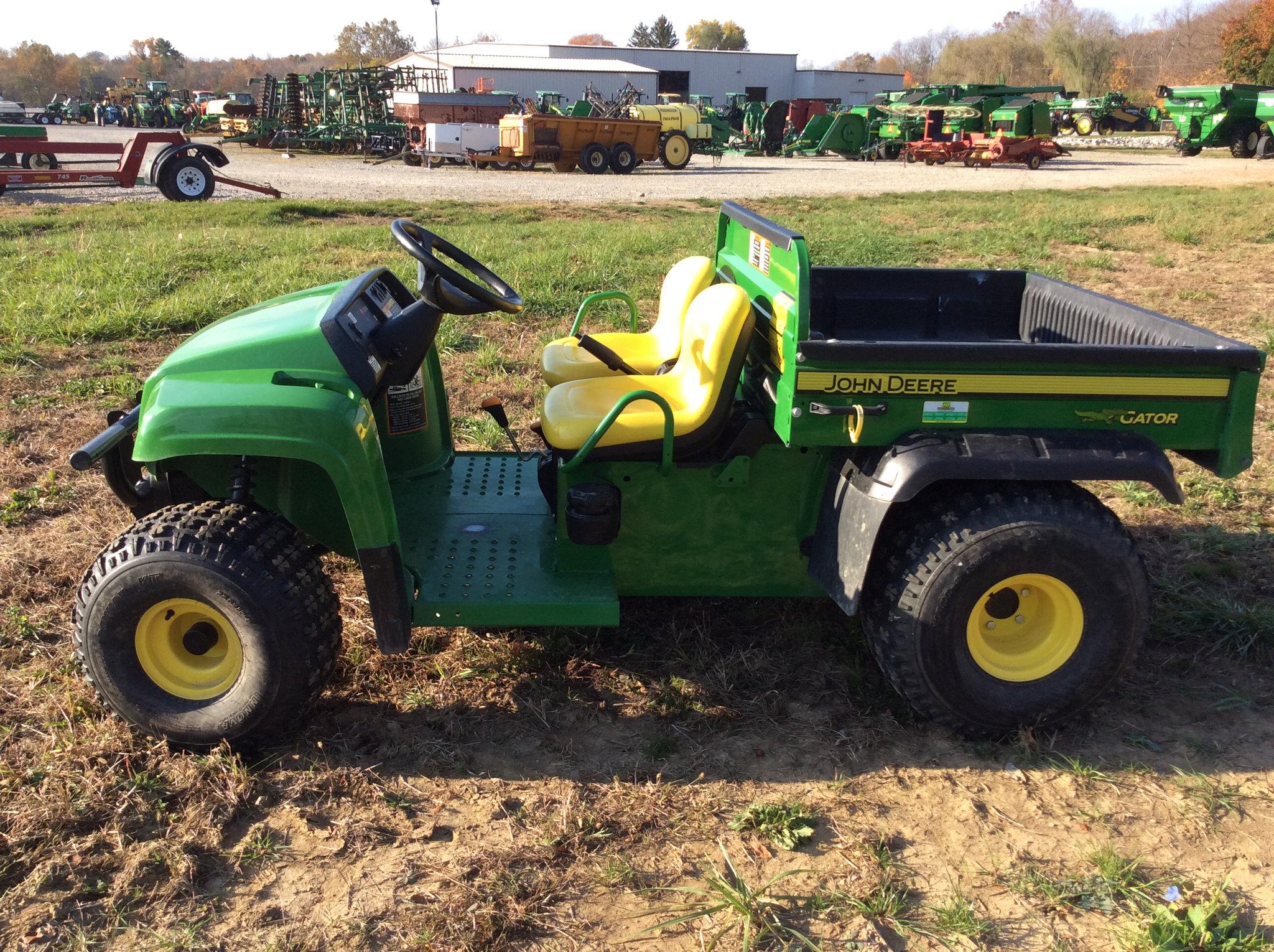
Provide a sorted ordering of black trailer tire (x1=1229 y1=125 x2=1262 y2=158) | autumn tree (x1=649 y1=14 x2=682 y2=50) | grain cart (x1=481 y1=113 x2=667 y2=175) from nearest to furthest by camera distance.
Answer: grain cart (x1=481 y1=113 x2=667 y2=175), black trailer tire (x1=1229 y1=125 x2=1262 y2=158), autumn tree (x1=649 y1=14 x2=682 y2=50)

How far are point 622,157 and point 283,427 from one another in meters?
21.0

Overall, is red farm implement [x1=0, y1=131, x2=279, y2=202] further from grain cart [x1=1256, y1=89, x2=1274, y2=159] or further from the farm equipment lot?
grain cart [x1=1256, y1=89, x2=1274, y2=159]

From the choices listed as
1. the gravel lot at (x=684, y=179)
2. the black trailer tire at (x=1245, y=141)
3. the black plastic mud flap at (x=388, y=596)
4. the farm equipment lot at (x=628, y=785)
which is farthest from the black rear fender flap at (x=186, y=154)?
the black trailer tire at (x=1245, y=141)

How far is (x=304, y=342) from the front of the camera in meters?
2.92

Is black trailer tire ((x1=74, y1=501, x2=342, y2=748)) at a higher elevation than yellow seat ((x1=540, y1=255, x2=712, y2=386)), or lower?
lower

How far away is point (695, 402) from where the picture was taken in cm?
323

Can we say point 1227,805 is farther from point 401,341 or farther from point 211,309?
point 211,309

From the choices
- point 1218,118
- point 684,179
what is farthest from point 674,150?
point 1218,118

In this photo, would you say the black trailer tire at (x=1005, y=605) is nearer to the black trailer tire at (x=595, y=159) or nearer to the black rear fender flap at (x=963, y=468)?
the black rear fender flap at (x=963, y=468)

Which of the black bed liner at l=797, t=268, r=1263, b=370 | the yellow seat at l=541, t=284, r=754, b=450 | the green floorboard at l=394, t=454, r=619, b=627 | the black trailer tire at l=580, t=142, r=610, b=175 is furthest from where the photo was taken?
the black trailer tire at l=580, t=142, r=610, b=175

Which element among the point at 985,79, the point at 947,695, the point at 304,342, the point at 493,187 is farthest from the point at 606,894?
the point at 985,79

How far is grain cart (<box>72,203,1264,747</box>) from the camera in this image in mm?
2812

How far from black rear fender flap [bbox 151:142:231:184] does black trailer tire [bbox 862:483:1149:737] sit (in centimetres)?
1313

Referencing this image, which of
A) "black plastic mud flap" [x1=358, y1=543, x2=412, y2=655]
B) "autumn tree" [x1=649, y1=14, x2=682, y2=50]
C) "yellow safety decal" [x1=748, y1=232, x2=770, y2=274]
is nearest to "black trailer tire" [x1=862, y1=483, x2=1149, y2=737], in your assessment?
"yellow safety decal" [x1=748, y1=232, x2=770, y2=274]
